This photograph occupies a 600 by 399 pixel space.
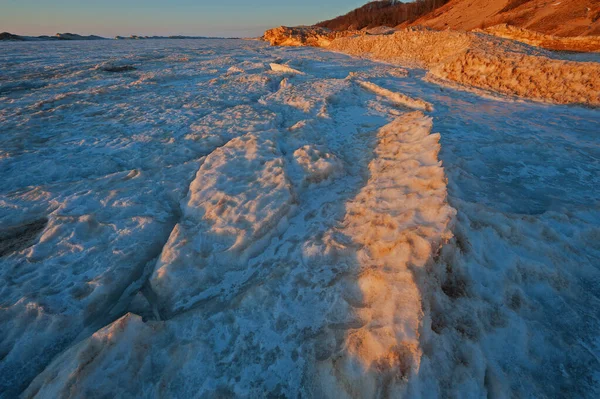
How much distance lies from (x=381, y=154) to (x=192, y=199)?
3.10m

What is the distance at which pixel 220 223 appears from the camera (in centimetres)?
322

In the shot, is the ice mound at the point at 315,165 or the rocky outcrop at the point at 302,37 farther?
the rocky outcrop at the point at 302,37

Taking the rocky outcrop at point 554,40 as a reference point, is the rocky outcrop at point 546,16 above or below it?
above

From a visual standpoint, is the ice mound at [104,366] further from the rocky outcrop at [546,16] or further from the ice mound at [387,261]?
the rocky outcrop at [546,16]

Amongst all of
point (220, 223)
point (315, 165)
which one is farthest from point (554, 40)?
point (220, 223)

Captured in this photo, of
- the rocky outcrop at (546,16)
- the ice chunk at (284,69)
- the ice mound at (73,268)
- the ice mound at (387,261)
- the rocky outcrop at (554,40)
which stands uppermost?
the rocky outcrop at (546,16)

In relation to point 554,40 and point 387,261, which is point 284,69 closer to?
point 387,261

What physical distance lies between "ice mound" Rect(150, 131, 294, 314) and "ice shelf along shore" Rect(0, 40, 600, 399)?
23 millimetres

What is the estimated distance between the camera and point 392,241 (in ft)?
8.48

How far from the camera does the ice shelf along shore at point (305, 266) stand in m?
1.82

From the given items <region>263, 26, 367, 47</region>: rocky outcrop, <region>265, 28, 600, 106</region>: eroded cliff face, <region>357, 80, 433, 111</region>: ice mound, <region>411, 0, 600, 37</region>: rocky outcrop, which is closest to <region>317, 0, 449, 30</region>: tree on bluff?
<region>411, 0, 600, 37</region>: rocky outcrop

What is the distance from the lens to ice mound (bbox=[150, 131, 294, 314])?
2.64 meters

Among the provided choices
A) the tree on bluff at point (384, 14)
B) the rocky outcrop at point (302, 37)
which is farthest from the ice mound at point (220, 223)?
the tree on bluff at point (384, 14)

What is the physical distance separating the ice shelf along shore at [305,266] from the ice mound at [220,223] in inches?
0.9
